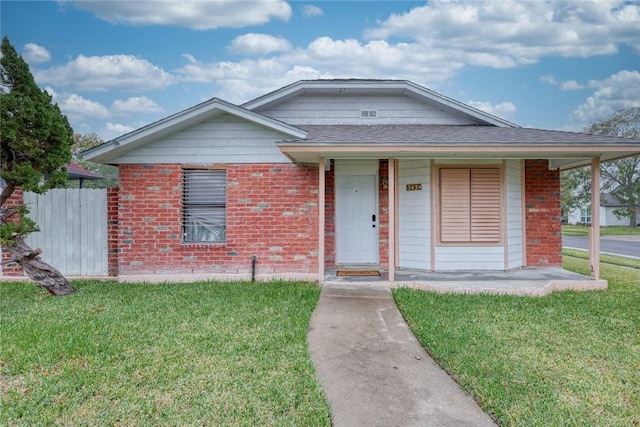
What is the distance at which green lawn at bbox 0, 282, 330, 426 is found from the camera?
278cm

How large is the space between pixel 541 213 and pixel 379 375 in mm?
6914

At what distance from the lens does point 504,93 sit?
20016mm

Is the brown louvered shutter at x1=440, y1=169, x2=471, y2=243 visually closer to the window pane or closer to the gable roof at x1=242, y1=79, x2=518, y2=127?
the gable roof at x1=242, y1=79, x2=518, y2=127

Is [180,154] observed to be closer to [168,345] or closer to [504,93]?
[168,345]

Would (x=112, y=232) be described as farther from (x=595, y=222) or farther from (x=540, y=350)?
(x=595, y=222)

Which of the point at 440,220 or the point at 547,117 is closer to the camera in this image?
the point at 440,220

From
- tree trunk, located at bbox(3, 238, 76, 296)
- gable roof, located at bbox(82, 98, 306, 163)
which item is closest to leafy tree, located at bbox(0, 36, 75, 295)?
tree trunk, located at bbox(3, 238, 76, 296)

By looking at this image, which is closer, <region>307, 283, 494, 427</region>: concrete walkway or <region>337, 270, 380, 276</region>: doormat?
<region>307, 283, 494, 427</region>: concrete walkway

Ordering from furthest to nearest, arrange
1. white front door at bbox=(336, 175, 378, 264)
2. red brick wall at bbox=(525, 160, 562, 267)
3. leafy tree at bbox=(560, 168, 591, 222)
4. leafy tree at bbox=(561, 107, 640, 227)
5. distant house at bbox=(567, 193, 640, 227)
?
1. distant house at bbox=(567, 193, 640, 227)
2. leafy tree at bbox=(560, 168, 591, 222)
3. leafy tree at bbox=(561, 107, 640, 227)
4. white front door at bbox=(336, 175, 378, 264)
5. red brick wall at bbox=(525, 160, 562, 267)

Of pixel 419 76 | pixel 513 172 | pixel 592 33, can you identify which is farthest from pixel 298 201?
pixel 592 33

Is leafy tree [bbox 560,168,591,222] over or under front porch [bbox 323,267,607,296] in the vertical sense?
over

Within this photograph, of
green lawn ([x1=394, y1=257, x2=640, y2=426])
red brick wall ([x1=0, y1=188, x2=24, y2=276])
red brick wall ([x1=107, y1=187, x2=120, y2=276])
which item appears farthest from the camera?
red brick wall ([x1=107, y1=187, x2=120, y2=276])

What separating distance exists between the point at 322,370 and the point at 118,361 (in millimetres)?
2041

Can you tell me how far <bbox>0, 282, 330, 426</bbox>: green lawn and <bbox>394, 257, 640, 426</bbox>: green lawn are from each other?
1.50m
